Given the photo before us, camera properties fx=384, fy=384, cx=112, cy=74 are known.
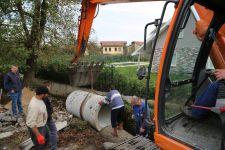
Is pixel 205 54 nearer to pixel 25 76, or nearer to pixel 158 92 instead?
pixel 158 92

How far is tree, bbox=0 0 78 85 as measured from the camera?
13810mm

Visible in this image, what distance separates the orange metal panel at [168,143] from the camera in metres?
3.46

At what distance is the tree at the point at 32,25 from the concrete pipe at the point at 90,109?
12.7 ft

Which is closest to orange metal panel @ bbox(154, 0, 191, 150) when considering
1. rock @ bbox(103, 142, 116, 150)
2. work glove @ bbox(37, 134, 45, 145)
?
work glove @ bbox(37, 134, 45, 145)

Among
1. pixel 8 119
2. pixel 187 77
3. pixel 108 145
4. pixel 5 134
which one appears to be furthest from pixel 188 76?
pixel 8 119

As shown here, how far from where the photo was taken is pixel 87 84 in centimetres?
1559

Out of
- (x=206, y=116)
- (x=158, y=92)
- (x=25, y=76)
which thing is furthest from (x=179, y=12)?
(x=25, y=76)

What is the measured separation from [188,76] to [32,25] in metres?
10.9

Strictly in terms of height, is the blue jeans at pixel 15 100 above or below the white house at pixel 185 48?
below

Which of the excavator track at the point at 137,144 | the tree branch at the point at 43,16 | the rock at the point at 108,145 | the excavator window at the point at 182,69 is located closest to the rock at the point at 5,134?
the rock at the point at 108,145

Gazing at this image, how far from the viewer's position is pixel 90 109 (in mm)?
10203

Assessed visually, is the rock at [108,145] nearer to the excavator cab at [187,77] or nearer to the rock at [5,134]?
the rock at [5,134]

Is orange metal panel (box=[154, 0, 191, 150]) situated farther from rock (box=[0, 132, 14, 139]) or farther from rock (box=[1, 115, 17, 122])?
rock (box=[1, 115, 17, 122])

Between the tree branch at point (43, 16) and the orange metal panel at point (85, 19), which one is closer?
the orange metal panel at point (85, 19)
